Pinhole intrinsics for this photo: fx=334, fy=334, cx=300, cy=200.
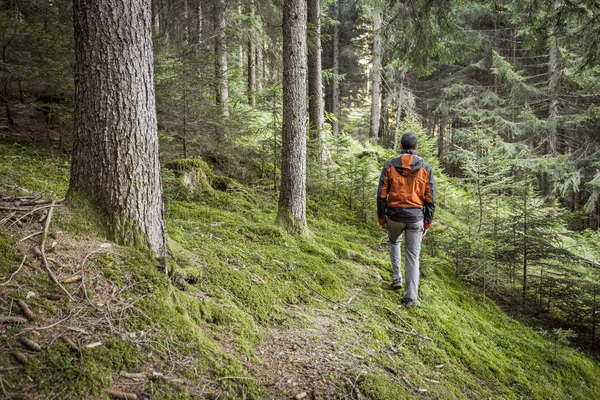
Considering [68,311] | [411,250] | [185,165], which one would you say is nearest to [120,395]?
[68,311]

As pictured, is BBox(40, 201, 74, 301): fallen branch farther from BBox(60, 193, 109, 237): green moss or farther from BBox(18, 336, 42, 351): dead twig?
BBox(18, 336, 42, 351): dead twig

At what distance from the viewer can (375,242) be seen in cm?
763

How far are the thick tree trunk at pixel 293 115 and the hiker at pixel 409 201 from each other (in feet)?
5.46

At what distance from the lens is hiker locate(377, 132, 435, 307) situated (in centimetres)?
482

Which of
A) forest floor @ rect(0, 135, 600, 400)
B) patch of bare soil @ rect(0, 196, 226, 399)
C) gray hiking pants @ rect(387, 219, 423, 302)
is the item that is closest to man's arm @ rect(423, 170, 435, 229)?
gray hiking pants @ rect(387, 219, 423, 302)

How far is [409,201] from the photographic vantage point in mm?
4797

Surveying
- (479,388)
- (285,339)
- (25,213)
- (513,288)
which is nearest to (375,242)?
(513,288)

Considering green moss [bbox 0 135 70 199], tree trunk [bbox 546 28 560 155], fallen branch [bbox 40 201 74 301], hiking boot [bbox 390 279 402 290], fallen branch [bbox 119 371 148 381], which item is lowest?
hiking boot [bbox 390 279 402 290]

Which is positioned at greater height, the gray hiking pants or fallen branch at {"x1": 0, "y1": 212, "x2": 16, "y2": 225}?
fallen branch at {"x1": 0, "y1": 212, "x2": 16, "y2": 225}

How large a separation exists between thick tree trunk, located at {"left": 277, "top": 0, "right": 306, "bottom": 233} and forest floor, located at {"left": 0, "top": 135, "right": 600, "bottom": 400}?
47 centimetres

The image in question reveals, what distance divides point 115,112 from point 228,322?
222cm

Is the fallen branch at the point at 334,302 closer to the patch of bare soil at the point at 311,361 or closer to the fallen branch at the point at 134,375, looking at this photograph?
the patch of bare soil at the point at 311,361

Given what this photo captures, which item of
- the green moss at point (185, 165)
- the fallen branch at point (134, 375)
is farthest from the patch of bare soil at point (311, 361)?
the green moss at point (185, 165)

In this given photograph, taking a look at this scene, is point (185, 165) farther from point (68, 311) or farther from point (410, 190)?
point (68, 311)
